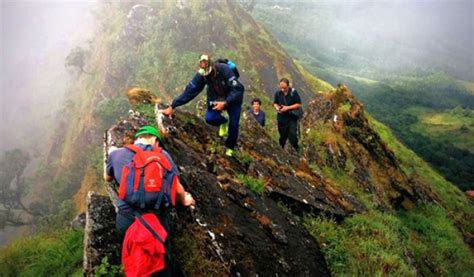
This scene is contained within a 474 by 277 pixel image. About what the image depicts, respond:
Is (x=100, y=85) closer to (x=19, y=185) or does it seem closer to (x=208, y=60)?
(x=19, y=185)

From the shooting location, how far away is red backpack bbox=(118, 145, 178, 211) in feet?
18.0

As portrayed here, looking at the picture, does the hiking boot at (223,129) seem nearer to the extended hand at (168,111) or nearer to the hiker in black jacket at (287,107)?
the extended hand at (168,111)

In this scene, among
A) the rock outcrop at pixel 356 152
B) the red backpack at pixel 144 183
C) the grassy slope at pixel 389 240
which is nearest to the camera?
the red backpack at pixel 144 183

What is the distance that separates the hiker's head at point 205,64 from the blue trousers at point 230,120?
39.2 inches

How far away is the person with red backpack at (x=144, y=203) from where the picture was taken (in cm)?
531

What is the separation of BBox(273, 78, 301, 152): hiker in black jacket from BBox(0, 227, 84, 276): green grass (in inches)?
292

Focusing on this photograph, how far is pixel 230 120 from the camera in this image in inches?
391

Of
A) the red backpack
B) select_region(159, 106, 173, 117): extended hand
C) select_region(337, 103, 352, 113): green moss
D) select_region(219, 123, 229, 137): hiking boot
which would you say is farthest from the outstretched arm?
select_region(337, 103, 352, 113): green moss

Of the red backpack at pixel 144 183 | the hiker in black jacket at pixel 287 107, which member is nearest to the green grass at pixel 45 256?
the red backpack at pixel 144 183

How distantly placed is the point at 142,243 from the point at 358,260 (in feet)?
15.5

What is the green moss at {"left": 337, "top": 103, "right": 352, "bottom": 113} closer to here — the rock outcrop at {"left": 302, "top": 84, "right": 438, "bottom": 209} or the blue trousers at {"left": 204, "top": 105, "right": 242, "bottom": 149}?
the rock outcrop at {"left": 302, "top": 84, "right": 438, "bottom": 209}

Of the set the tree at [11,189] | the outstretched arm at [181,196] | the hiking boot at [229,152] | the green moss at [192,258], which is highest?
the outstretched arm at [181,196]

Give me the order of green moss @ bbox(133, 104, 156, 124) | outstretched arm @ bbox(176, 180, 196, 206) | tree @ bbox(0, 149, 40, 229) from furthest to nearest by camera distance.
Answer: tree @ bbox(0, 149, 40, 229), green moss @ bbox(133, 104, 156, 124), outstretched arm @ bbox(176, 180, 196, 206)

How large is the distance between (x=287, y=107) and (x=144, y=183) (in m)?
9.20
